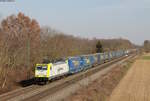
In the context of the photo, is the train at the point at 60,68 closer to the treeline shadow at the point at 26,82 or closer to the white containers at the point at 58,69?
the white containers at the point at 58,69

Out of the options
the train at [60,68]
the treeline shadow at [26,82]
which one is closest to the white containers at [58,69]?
the train at [60,68]

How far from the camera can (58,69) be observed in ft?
110

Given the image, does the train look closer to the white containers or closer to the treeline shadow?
the white containers

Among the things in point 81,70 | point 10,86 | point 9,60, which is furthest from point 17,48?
point 81,70

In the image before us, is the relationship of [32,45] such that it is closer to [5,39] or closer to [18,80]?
[18,80]

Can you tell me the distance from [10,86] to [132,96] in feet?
52.5

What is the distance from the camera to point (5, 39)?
28.8 m

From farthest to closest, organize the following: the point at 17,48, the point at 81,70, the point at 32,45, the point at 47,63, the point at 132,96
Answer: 1. the point at 81,70
2. the point at 32,45
3. the point at 17,48
4. the point at 47,63
5. the point at 132,96

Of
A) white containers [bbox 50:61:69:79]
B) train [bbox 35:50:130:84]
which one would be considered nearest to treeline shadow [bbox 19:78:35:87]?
train [bbox 35:50:130:84]

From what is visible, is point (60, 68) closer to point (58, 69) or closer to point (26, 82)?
point (58, 69)

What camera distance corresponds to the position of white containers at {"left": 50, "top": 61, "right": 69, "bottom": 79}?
31541mm

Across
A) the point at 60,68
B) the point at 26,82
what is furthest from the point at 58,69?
the point at 26,82

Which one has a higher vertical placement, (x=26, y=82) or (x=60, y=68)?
(x=60, y=68)

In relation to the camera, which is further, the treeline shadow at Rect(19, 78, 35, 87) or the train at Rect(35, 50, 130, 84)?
the treeline shadow at Rect(19, 78, 35, 87)
